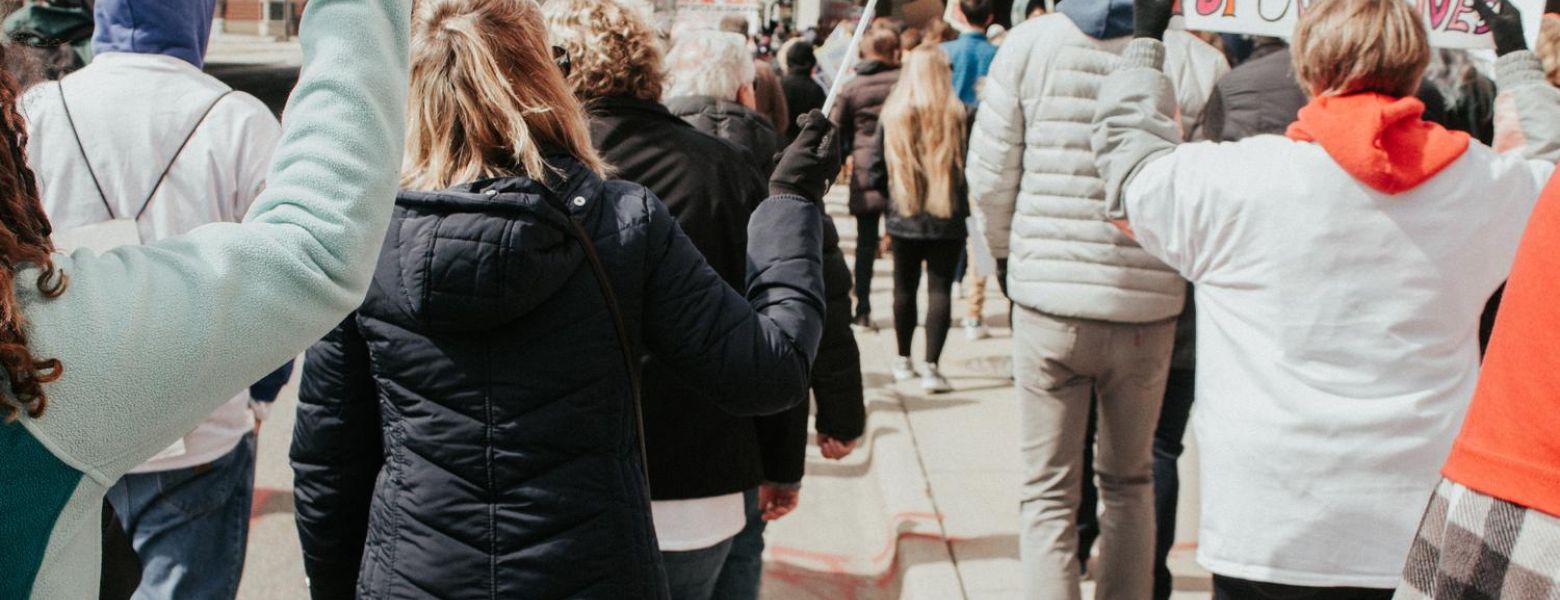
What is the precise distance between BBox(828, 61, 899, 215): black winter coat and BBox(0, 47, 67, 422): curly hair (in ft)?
20.2

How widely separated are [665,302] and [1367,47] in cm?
138

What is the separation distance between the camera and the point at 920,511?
5020mm

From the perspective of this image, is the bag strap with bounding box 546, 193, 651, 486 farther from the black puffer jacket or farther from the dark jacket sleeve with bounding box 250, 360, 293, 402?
the dark jacket sleeve with bounding box 250, 360, 293, 402

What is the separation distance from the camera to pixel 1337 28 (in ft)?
8.04

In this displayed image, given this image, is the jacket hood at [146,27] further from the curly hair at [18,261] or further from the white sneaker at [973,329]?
the white sneaker at [973,329]

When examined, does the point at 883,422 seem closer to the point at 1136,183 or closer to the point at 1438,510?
the point at 1136,183

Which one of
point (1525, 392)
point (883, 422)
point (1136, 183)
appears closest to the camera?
point (1525, 392)

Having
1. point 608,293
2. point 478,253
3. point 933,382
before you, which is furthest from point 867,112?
point 478,253

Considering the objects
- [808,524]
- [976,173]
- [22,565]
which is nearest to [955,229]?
[808,524]

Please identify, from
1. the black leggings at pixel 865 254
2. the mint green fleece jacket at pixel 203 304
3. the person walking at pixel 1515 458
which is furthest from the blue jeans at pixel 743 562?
the black leggings at pixel 865 254

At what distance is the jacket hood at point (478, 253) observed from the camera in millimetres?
1866

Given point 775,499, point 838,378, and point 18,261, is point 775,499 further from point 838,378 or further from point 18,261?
point 18,261

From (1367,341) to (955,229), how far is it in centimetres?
418

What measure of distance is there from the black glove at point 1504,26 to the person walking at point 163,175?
2.61 meters
